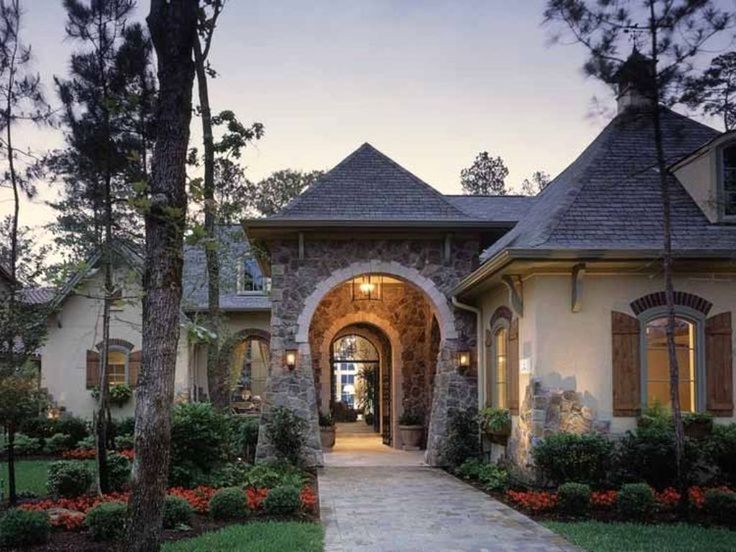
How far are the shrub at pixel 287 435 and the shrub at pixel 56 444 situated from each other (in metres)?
6.47

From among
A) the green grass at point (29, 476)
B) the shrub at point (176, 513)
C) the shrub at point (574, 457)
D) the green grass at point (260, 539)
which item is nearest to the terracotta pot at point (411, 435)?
the green grass at point (29, 476)

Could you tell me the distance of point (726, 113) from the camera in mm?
9016

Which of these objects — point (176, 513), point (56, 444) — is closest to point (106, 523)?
point (176, 513)

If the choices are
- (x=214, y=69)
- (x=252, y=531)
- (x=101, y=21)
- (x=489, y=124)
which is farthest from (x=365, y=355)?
(x=252, y=531)

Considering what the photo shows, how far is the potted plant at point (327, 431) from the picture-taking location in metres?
18.0

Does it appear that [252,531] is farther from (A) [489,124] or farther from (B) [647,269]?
(A) [489,124]

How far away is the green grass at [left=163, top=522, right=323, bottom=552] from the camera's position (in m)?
7.21

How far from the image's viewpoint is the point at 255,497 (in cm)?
957

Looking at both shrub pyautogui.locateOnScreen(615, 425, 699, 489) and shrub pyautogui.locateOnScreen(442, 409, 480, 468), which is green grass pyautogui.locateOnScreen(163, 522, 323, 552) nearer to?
shrub pyautogui.locateOnScreen(615, 425, 699, 489)

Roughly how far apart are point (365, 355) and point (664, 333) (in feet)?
64.7

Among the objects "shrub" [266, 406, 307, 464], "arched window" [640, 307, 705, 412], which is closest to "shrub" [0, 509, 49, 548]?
"shrub" [266, 406, 307, 464]

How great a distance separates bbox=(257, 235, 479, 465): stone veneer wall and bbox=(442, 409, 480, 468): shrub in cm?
21

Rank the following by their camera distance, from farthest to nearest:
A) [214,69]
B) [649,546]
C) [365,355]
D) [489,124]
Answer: [365,355] → [489,124] → [214,69] → [649,546]

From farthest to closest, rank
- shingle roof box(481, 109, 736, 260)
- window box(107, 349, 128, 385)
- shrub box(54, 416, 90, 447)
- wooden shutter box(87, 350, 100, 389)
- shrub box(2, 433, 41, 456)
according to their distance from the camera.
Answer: window box(107, 349, 128, 385)
wooden shutter box(87, 350, 100, 389)
shrub box(54, 416, 90, 447)
shrub box(2, 433, 41, 456)
shingle roof box(481, 109, 736, 260)
